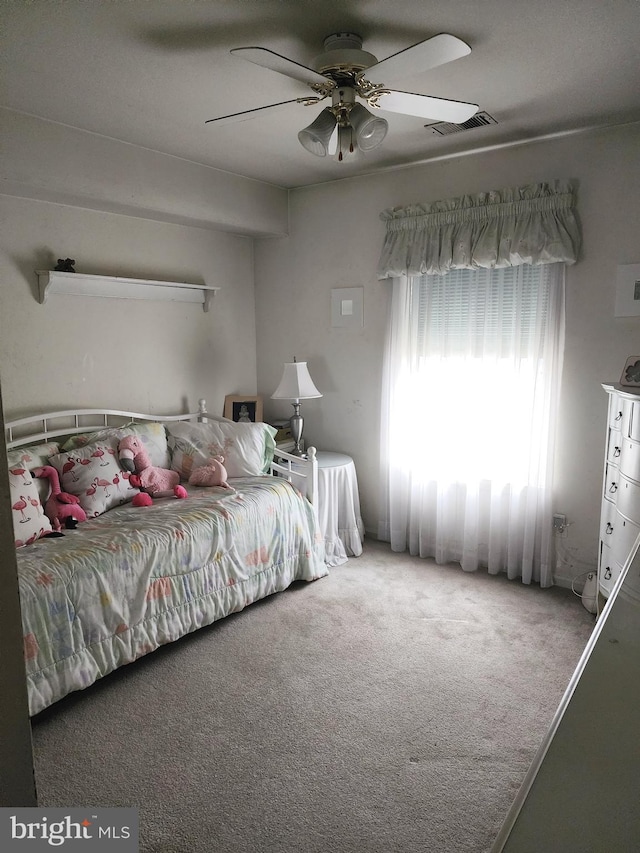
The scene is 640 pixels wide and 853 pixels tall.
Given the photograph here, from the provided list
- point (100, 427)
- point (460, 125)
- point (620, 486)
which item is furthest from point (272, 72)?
point (620, 486)

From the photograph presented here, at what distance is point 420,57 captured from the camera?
191 cm

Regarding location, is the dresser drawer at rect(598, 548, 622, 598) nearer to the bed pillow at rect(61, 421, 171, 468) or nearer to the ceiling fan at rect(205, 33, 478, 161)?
the ceiling fan at rect(205, 33, 478, 161)

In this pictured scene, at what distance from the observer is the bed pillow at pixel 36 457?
2.97 m

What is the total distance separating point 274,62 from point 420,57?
0.48 metres

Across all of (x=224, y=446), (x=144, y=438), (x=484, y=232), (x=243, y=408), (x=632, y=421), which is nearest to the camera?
(x=632, y=421)

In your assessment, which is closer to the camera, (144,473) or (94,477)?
(94,477)

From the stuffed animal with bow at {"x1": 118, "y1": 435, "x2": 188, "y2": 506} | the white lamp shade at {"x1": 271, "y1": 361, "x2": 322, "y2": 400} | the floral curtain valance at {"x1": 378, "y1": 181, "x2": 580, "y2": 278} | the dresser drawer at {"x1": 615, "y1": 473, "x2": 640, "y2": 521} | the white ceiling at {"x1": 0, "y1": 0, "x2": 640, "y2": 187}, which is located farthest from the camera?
the white lamp shade at {"x1": 271, "y1": 361, "x2": 322, "y2": 400}

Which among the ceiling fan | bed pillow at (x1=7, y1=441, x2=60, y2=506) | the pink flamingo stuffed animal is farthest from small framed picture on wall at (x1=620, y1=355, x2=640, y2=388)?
bed pillow at (x1=7, y1=441, x2=60, y2=506)

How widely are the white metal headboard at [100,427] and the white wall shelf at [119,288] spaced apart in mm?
673

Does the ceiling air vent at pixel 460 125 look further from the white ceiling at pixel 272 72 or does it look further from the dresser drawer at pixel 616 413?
the dresser drawer at pixel 616 413

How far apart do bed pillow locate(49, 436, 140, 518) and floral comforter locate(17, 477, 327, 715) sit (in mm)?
91

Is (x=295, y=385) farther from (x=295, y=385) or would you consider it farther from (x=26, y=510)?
(x=26, y=510)

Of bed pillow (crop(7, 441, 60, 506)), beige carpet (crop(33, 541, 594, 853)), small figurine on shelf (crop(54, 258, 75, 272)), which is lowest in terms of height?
beige carpet (crop(33, 541, 594, 853))

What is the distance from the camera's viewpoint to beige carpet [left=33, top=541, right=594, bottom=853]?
1.85 meters
